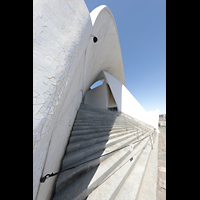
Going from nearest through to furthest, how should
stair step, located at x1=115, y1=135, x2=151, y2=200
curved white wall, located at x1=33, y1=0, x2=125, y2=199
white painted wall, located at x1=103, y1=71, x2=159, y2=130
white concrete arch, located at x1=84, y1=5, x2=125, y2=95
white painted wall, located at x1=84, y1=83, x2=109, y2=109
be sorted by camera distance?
curved white wall, located at x1=33, y1=0, x2=125, y2=199, stair step, located at x1=115, y1=135, x2=151, y2=200, white concrete arch, located at x1=84, y1=5, x2=125, y2=95, white painted wall, located at x1=103, y1=71, x2=159, y2=130, white painted wall, located at x1=84, y1=83, x2=109, y2=109

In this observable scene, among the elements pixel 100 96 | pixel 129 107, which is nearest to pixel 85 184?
pixel 129 107

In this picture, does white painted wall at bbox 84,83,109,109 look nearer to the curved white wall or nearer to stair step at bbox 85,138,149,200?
stair step at bbox 85,138,149,200

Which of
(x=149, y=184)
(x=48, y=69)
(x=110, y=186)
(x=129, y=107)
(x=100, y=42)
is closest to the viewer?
(x=48, y=69)

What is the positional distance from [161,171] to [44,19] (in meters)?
4.09

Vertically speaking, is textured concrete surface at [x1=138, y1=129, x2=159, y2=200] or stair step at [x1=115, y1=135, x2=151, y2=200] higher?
stair step at [x1=115, y1=135, x2=151, y2=200]

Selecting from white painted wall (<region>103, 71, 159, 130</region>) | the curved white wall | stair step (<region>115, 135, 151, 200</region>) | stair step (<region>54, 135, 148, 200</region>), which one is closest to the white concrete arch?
the curved white wall

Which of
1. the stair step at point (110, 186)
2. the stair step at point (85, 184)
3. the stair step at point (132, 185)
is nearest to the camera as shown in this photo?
the stair step at point (85, 184)

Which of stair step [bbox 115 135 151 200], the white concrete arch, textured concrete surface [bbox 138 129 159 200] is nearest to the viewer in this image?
stair step [bbox 115 135 151 200]

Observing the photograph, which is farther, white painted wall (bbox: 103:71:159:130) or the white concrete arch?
white painted wall (bbox: 103:71:159:130)

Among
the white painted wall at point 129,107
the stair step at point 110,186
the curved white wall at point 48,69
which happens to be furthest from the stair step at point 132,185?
the white painted wall at point 129,107

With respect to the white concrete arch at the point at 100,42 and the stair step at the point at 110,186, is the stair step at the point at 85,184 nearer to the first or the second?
the stair step at the point at 110,186

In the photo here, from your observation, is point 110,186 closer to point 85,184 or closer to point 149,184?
point 85,184
